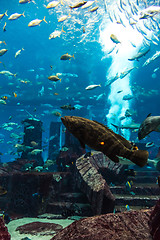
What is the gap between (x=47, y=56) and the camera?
93.1 feet

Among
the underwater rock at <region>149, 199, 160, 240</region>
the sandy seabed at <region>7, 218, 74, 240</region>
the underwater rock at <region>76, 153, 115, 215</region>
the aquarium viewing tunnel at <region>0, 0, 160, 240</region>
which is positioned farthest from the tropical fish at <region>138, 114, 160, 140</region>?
the sandy seabed at <region>7, 218, 74, 240</region>

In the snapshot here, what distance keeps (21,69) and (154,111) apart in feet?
94.2

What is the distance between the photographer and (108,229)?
2.46 meters

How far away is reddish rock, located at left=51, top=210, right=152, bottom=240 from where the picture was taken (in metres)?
2.33

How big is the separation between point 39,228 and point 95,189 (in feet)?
6.09

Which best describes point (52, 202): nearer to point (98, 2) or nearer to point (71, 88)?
point (98, 2)

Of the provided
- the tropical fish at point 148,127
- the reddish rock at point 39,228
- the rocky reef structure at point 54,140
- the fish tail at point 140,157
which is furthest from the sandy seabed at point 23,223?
the rocky reef structure at point 54,140

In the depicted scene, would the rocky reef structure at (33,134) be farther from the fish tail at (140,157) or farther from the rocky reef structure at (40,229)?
the fish tail at (140,157)

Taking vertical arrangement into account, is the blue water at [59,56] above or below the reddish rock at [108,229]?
above

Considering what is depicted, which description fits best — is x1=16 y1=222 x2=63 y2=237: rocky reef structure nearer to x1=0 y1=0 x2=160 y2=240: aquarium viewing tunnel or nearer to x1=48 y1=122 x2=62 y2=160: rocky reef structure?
x1=0 y1=0 x2=160 y2=240: aquarium viewing tunnel

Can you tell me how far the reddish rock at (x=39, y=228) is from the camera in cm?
456

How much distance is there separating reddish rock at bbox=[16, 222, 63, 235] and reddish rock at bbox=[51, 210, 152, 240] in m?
2.45

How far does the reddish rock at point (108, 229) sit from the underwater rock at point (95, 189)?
2.12 metres

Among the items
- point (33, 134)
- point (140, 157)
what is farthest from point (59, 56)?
point (140, 157)
